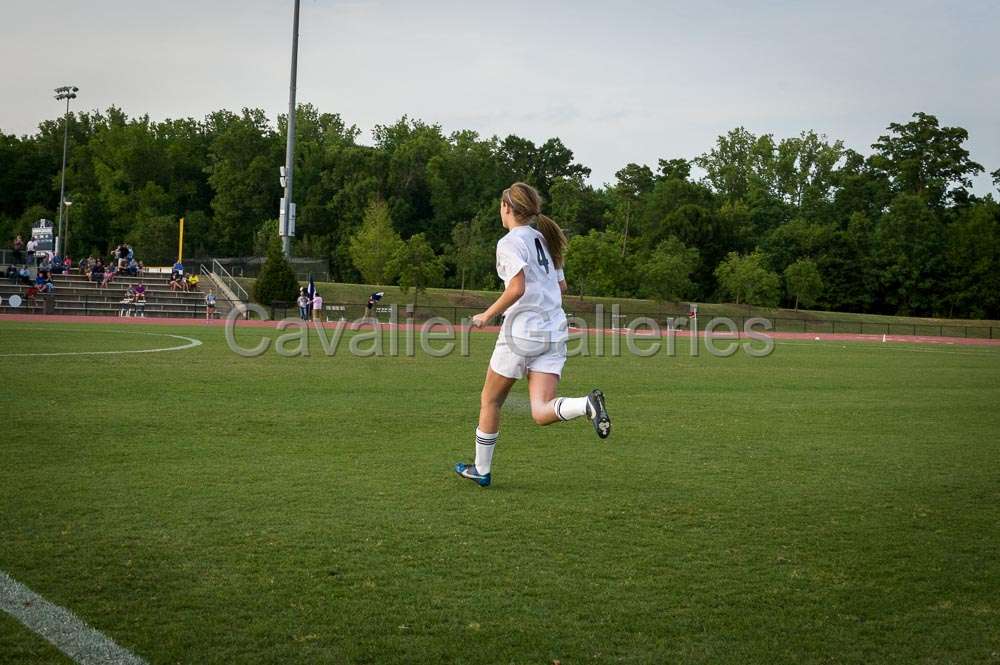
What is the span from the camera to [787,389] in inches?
632

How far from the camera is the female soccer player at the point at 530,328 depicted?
6926 mm

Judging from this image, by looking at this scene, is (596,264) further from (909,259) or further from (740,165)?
(740,165)

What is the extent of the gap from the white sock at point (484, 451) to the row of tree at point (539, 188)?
70699mm

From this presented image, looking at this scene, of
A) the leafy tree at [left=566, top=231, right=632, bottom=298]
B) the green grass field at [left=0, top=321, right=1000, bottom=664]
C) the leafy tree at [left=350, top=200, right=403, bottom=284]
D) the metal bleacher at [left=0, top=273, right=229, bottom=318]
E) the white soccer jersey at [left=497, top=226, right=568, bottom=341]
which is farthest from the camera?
the leafy tree at [left=350, top=200, right=403, bottom=284]

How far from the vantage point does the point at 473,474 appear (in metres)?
7.18

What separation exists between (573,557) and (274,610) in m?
1.66

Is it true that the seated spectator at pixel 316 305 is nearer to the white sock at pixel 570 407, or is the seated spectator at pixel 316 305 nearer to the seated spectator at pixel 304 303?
the seated spectator at pixel 304 303

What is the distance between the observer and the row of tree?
87.8 meters

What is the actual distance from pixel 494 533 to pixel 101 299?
41.3 m

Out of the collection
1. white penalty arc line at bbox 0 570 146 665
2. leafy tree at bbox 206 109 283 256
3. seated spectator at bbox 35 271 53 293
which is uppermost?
leafy tree at bbox 206 109 283 256

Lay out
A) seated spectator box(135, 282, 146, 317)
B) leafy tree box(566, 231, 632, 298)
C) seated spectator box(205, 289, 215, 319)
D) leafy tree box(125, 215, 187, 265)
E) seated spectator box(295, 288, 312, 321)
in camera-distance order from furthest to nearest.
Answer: leafy tree box(125, 215, 187, 265)
leafy tree box(566, 231, 632, 298)
seated spectator box(205, 289, 215, 319)
seated spectator box(135, 282, 146, 317)
seated spectator box(295, 288, 312, 321)

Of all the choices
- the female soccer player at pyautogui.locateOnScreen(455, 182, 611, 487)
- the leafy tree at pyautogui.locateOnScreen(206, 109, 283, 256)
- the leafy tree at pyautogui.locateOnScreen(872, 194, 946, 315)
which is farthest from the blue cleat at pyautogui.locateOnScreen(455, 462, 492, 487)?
the leafy tree at pyautogui.locateOnScreen(206, 109, 283, 256)

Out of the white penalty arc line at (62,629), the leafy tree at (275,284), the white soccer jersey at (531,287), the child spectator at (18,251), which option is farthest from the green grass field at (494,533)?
the child spectator at (18,251)

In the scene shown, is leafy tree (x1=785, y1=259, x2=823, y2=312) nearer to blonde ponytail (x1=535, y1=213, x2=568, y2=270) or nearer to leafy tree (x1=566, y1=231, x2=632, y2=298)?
leafy tree (x1=566, y1=231, x2=632, y2=298)
